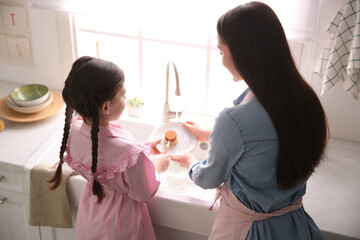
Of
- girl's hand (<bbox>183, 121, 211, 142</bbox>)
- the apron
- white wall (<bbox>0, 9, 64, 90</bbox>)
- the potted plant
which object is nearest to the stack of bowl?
white wall (<bbox>0, 9, 64, 90</bbox>)

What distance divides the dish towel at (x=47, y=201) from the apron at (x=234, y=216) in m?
0.62

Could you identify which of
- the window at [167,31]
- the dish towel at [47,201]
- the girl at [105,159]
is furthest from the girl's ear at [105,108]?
the window at [167,31]

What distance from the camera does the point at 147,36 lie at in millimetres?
2070

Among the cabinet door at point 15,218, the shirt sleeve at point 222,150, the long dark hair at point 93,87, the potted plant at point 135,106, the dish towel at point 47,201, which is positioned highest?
the long dark hair at point 93,87

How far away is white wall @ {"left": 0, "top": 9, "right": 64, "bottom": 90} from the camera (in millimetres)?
2107

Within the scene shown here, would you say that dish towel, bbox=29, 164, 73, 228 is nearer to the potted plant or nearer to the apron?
the potted plant

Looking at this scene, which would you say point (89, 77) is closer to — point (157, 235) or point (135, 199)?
point (135, 199)

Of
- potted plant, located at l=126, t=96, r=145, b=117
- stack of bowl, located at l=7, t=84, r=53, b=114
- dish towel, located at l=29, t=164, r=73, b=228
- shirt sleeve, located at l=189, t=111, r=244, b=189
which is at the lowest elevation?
dish towel, located at l=29, t=164, r=73, b=228

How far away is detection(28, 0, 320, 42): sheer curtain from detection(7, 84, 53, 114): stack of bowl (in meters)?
0.38

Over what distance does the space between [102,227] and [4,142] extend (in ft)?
2.19

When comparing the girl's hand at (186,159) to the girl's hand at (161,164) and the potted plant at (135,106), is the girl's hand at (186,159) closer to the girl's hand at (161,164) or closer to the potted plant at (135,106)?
the girl's hand at (161,164)

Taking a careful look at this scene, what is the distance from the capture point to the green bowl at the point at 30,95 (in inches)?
78.4

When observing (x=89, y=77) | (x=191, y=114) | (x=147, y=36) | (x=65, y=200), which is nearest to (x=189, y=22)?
(x=147, y=36)

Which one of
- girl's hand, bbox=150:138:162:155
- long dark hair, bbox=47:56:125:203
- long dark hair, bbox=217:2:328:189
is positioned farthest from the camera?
girl's hand, bbox=150:138:162:155
